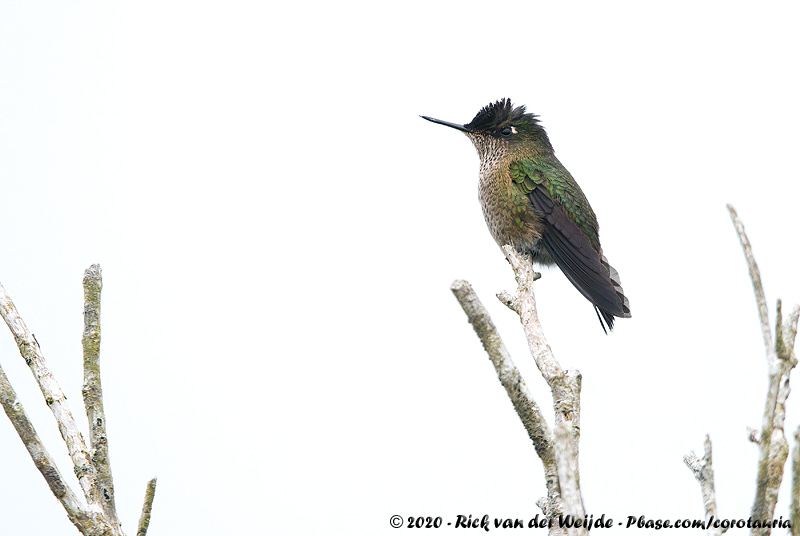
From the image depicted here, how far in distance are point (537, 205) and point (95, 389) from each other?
3.64 metres

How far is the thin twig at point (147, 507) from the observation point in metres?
1.78

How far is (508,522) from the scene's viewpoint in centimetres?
220

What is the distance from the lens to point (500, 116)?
5.78 m

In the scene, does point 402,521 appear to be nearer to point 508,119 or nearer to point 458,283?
point 458,283

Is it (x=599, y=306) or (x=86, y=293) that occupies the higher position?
(x=599, y=306)

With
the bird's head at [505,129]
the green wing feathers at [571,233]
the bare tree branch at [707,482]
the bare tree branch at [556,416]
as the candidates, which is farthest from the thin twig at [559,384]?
the bird's head at [505,129]

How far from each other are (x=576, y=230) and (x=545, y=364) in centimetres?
297

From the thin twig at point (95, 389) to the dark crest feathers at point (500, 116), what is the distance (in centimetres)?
414

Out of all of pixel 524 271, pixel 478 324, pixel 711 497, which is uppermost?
pixel 524 271

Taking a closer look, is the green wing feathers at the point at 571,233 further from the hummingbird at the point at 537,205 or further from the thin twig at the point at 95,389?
the thin twig at the point at 95,389

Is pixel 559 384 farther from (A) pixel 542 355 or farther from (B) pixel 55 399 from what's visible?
(B) pixel 55 399

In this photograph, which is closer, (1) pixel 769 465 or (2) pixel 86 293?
(1) pixel 769 465

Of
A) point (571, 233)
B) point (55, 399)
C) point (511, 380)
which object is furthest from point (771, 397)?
point (571, 233)

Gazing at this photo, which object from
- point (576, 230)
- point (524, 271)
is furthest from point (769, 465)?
point (576, 230)
